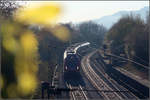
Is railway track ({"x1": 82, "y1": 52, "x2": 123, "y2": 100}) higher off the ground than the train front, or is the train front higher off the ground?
the train front

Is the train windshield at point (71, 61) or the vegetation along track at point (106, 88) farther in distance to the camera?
the train windshield at point (71, 61)

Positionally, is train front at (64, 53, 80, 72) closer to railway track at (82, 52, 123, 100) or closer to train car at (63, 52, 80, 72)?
train car at (63, 52, 80, 72)

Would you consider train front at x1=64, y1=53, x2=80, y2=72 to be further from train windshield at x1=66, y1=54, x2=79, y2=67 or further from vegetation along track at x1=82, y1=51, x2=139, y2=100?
vegetation along track at x1=82, y1=51, x2=139, y2=100

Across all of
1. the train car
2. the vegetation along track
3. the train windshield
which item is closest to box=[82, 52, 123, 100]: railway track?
the vegetation along track

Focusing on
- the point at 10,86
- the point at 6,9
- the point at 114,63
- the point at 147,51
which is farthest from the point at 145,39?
the point at 10,86

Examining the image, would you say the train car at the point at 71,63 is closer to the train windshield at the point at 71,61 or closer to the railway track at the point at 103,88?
the train windshield at the point at 71,61

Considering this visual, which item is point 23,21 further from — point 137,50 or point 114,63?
point 114,63

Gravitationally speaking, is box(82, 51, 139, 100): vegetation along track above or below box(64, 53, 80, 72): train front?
below

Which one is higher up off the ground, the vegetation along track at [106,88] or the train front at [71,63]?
the train front at [71,63]

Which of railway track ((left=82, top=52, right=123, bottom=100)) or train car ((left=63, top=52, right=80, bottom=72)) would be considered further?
train car ((left=63, top=52, right=80, bottom=72))

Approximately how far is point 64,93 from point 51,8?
4.64 metres

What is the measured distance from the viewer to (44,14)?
701cm

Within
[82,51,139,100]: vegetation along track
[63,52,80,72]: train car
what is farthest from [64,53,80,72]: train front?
[82,51,139,100]: vegetation along track

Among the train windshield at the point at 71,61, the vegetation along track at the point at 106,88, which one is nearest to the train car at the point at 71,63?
the train windshield at the point at 71,61
